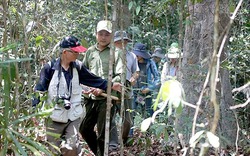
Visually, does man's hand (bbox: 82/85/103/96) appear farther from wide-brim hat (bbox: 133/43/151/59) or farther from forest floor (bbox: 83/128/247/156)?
wide-brim hat (bbox: 133/43/151/59)

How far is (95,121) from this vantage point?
5871mm

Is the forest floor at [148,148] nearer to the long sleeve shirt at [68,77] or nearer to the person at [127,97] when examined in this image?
the person at [127,97]

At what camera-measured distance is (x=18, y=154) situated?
384 cm

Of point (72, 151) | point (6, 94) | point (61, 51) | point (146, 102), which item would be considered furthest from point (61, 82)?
point (146, 102)

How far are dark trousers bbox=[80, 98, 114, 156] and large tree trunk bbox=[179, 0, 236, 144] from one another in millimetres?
1107

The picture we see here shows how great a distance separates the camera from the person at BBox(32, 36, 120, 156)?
4.79 metres

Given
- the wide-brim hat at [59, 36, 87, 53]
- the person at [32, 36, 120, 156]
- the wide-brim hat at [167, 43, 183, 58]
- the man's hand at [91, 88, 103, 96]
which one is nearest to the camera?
the person at [32, 36, 120, 156]

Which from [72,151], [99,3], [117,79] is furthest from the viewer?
[99,3]

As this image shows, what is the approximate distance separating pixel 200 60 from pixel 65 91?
4.36 ft

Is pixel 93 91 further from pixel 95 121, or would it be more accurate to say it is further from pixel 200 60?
pixel 200 60

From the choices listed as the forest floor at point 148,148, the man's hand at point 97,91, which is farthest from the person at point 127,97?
the man's hand at point 97,91

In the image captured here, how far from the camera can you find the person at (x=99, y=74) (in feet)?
18.3

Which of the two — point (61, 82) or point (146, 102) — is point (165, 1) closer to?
point (61, 82)

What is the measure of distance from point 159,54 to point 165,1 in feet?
12.2
